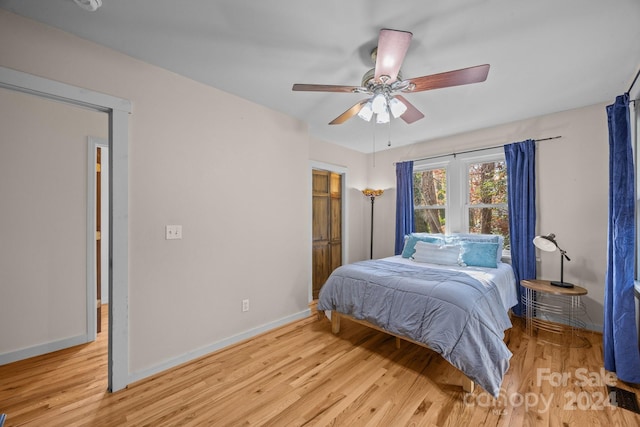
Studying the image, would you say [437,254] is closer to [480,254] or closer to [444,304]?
[480,254]

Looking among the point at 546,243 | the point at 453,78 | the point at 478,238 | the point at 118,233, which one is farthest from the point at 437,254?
the point at 118,233

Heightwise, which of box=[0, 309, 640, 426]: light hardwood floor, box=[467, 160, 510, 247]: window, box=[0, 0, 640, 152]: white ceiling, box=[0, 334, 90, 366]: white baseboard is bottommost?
box=[0, 309, 640, 426]: light hardwood floor

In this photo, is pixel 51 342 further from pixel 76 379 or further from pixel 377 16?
pixel 377 16

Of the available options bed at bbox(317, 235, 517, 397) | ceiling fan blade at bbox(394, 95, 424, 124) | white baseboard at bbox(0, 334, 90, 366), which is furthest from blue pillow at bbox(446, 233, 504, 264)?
white baseboard at bbox(0, 334, 90, 366)

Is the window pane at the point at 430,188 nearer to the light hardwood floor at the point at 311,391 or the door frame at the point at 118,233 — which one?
the light hardwood floor at the point at 311,391

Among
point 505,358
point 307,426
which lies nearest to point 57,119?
point 307,426

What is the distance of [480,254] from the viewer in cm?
305

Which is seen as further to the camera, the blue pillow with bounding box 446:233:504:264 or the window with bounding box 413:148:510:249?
the window with bounding box 413:148:510:249

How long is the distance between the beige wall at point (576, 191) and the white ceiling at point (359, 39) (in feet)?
1.27

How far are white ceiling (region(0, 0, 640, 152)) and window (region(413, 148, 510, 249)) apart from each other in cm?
117

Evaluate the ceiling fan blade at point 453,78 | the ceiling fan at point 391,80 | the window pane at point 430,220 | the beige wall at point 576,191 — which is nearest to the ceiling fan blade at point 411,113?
the ceiling fan at point 391,80

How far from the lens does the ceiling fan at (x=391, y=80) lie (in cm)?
149

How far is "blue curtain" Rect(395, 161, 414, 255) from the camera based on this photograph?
13.9ft

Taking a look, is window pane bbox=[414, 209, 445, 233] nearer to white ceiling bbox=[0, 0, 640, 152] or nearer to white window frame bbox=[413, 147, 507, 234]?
white window frame bbox=[413, 147, 507, 234]
